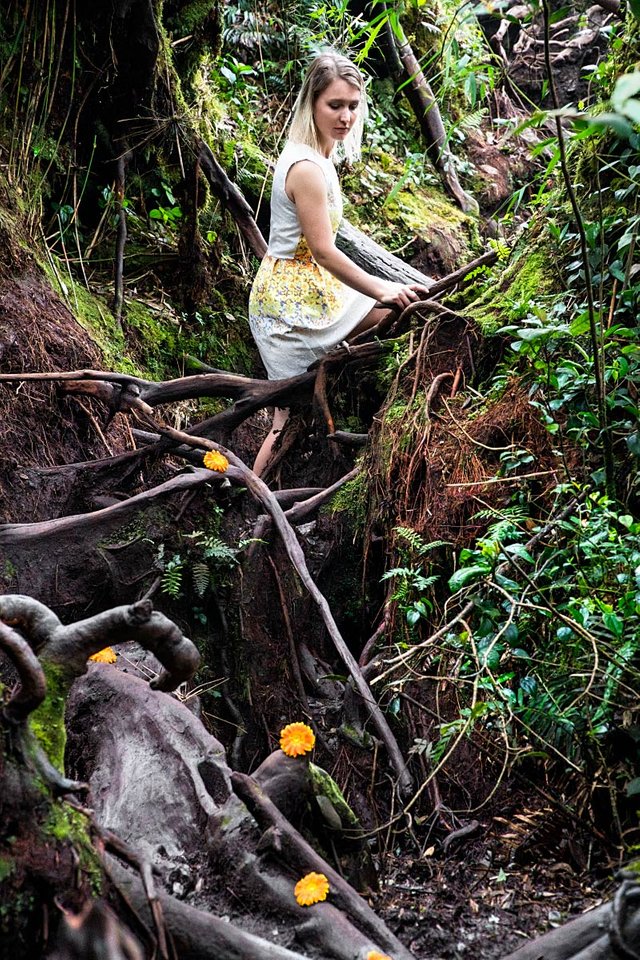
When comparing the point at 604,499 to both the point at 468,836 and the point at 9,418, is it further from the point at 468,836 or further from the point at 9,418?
the point at 9,418

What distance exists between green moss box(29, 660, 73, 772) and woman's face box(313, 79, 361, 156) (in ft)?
11.7

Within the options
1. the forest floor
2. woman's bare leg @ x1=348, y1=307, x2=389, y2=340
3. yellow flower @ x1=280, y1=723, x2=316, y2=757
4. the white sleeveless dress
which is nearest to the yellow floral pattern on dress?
the white sleeveless dress

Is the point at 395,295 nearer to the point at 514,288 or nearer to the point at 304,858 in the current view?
the point at 514,288

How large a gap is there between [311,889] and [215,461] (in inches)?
83.6

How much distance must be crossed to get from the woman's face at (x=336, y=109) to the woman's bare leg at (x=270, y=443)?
60.2 inches

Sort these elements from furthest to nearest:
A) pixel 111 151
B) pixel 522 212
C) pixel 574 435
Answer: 1. pixel 522 212
2. pixel 111 151
3. pixel 574 435

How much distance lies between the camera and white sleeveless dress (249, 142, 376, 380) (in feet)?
15.2

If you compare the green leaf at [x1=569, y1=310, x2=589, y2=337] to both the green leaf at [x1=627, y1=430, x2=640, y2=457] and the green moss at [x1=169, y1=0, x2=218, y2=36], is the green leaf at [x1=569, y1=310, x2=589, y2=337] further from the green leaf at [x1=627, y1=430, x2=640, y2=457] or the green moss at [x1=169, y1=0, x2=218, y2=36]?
the green moss at [x1=169, y1=0, x2=218, y2=36]

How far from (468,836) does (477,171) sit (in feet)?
24.0

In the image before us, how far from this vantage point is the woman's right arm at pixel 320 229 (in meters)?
4.41

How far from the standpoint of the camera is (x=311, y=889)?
1979 millimetres

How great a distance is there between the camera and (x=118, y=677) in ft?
9.71

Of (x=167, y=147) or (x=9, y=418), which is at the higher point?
(x=167, y=147)

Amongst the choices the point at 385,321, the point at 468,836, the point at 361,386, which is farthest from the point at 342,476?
the point at 468,836
